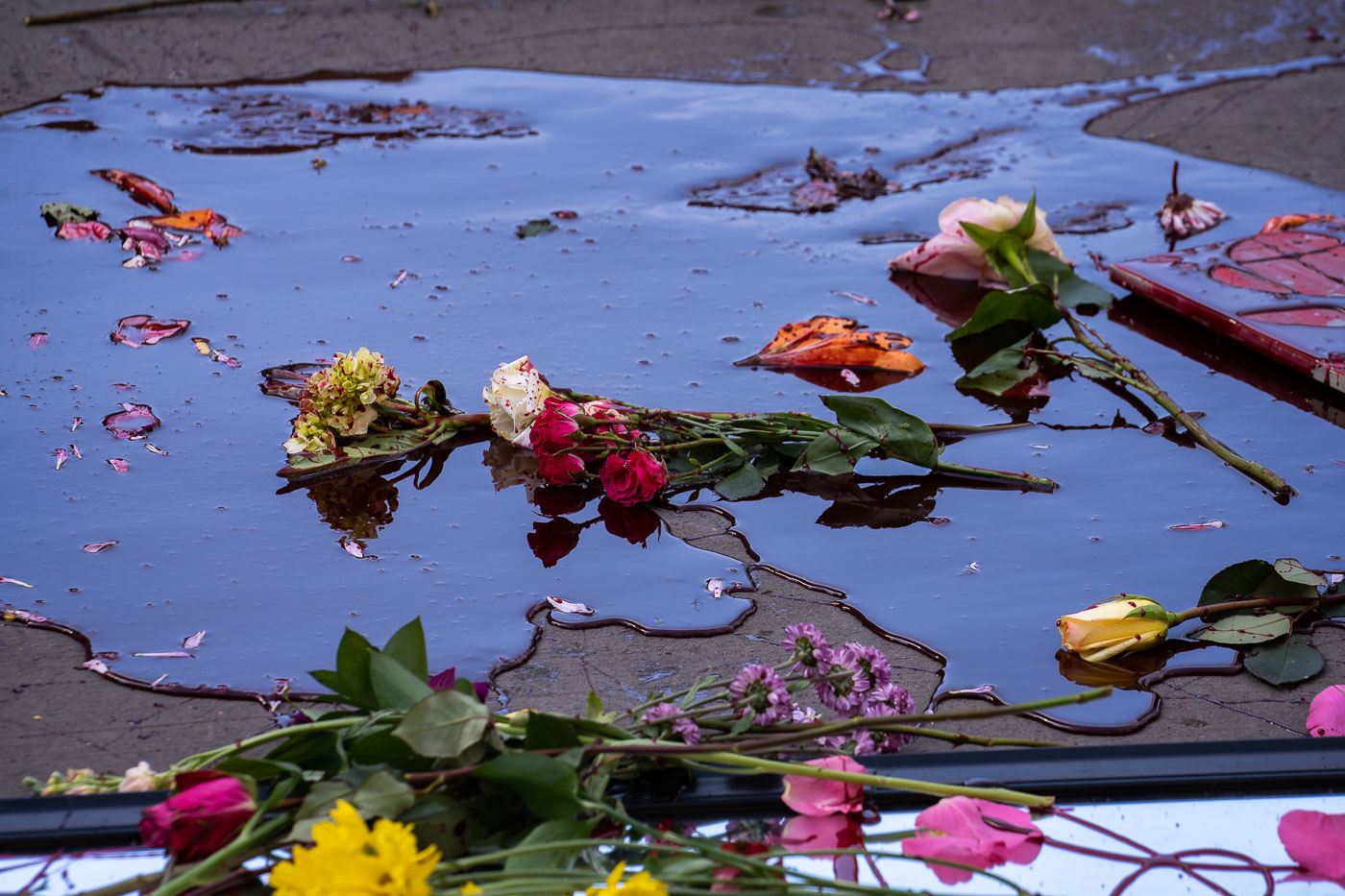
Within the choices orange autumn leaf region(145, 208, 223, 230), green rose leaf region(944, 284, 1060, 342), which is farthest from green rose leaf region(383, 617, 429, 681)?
orange autumn leaf region(145, 208, 223, 230)

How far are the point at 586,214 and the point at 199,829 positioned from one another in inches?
75.8

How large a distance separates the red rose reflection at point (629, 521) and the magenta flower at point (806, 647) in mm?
599

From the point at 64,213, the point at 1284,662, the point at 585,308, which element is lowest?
the point at 1284,662

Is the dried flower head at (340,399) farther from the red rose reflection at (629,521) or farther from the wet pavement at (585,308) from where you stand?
the red rose reflection at (629,521)

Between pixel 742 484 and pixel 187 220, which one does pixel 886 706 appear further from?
pixel 187 220

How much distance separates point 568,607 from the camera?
4.31 ft

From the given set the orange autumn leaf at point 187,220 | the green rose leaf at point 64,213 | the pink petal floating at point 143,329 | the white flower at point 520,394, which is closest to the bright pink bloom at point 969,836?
the white flower at point 520,394

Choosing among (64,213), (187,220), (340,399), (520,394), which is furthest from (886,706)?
(64,213)

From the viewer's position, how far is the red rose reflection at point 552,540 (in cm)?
140

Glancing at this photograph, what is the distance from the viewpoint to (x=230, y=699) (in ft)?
3.80

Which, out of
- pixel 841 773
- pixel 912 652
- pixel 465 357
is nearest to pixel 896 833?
pixel 841 773

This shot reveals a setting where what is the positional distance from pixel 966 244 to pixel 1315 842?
1.45m

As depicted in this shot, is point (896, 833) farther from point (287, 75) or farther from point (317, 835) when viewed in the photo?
point (287, 75)

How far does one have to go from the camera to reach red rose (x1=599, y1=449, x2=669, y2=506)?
53.4 inches
